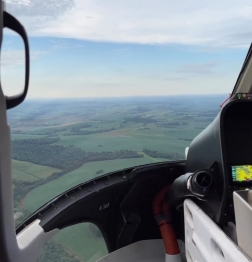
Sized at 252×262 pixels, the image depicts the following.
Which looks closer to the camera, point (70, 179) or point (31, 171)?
point (31, 171)

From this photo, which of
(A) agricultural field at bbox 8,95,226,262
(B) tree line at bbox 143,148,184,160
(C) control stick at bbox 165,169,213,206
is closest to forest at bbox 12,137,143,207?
(A) agricultural field at bbox 8,95,226,262

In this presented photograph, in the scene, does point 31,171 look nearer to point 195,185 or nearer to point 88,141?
point 88,141

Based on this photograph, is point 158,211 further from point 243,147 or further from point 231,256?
point 231,256

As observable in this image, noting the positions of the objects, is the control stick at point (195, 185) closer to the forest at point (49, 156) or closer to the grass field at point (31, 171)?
the forest at point (49, 156)

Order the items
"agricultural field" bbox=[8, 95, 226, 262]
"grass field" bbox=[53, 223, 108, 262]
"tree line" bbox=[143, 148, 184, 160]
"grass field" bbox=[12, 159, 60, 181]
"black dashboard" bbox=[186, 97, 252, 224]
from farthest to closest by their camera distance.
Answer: "tree line" bbox=[143, 148, 184, 160]
"grass field" bbox=[53, 223, 108, 262]
"black dashboard" bbox=[186, 97, 252, 224]
"agricultural field" bbox=[8, 95, 226, 262]
"grass field" bbox=[12, 159, 60, 181]

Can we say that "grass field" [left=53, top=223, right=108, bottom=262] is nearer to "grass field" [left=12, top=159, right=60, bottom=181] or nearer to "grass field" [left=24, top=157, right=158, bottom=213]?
"grass field" [left=24, top=157, right=158, bottom=213]

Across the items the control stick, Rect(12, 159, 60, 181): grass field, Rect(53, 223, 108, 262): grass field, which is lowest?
Rect(53, 223, 108, 262): grass field

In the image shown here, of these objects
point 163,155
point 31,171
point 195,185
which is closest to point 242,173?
point 195,185

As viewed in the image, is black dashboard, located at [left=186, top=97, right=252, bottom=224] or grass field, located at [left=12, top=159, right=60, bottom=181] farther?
black dashboard, located at [left=186, top=97, right=252, bottom=224]
